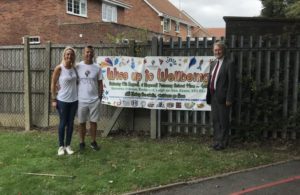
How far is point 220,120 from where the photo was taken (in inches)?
315

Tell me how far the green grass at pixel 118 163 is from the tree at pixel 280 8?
3.01 m

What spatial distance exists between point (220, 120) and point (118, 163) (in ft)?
6.69

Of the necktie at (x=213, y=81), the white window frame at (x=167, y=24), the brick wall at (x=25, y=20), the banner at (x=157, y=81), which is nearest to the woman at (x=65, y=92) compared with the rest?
the banner at (x=157, y=81)

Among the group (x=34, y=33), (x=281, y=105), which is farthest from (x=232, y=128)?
(x=34, y=33)

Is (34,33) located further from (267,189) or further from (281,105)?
(267,189)

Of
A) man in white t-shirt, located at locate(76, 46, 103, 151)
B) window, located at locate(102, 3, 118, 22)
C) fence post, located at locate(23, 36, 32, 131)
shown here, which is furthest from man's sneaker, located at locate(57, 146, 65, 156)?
window, located at locate(102, 3, 118, 22)

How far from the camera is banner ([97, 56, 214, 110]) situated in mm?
8773

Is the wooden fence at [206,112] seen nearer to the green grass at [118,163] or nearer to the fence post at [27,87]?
the fence post at [27,87]

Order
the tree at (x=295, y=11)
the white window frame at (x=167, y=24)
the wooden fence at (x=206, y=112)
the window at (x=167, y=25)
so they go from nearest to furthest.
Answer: the wooden fence at (x=206, y=112), the tree at (x=295, y=11), the white window frame at (x=167, y=24), the window at (x=167, y=25)

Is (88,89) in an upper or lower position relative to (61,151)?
upper

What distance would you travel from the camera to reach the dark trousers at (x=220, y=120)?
26.1 feet

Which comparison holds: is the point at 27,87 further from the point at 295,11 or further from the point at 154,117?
the point at 295,11

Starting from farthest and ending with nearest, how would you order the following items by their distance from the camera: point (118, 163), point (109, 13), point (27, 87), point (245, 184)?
point (109, 13) < point (27, 87) < point (118, 163) < point (245, 184)

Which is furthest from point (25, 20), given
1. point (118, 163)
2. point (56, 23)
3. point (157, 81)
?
point (118, 163)
